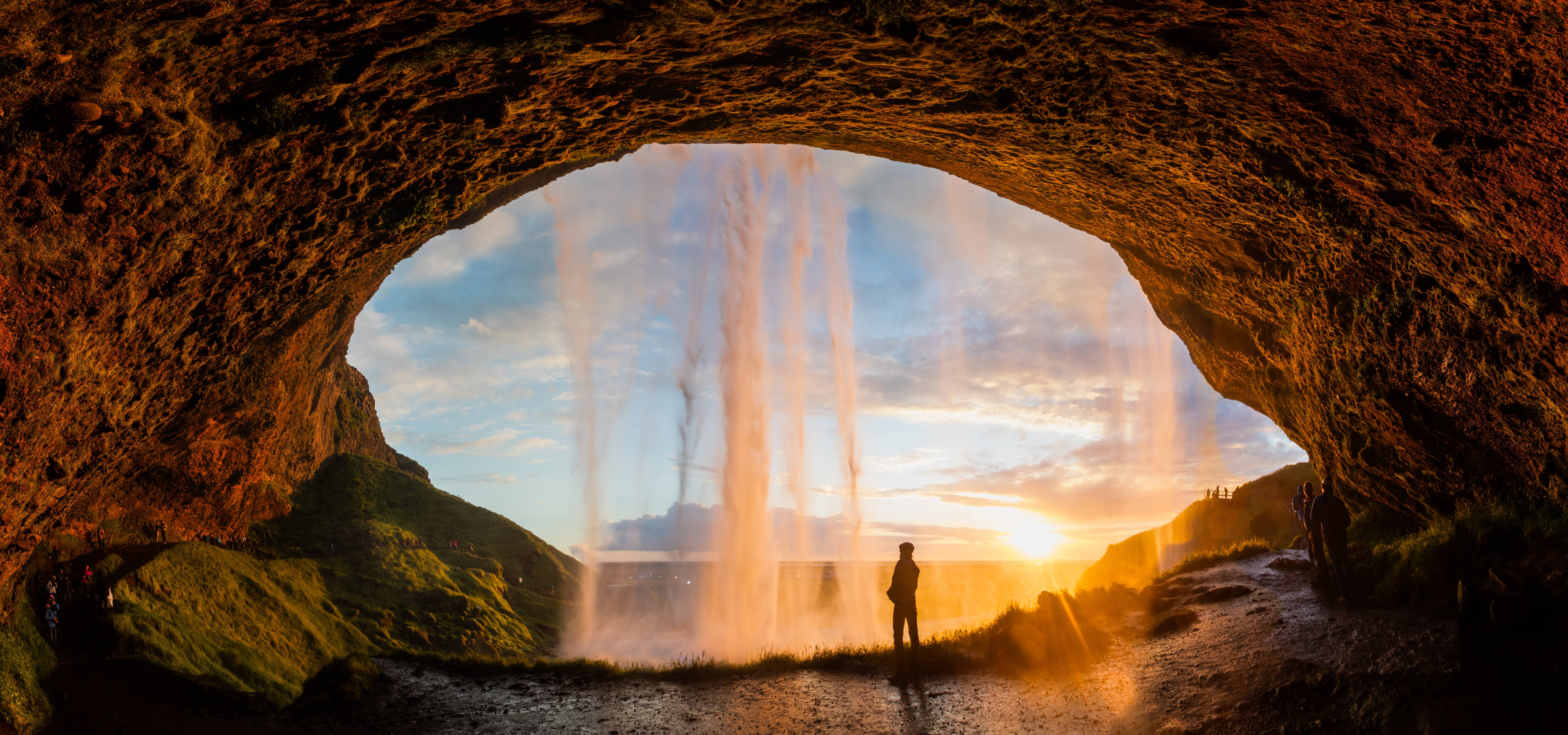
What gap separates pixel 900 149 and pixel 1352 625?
32.4 ft

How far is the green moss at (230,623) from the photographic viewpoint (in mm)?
13766

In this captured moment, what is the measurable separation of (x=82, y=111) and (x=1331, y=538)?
57.4 ft

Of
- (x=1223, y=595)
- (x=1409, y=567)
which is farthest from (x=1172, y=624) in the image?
(x=1409, y=567)

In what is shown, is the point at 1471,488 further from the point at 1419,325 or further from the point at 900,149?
the point at 900,149

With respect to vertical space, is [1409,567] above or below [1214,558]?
above

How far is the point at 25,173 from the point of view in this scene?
6.19 meters

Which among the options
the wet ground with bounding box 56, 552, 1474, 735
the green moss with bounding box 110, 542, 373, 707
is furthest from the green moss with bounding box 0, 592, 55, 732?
the green moss with bounding box 110, 542, 373, 707

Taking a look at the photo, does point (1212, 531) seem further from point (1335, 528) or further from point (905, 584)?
point (905, 584)

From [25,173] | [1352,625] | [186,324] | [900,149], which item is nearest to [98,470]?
[186,324]

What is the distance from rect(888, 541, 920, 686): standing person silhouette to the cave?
22.4ft

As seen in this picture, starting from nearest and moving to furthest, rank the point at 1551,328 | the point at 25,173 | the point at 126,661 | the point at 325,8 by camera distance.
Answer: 1. the point at 325,8
2. the point at 25,173
3. the point at 1551,328
4. the point at 126,661

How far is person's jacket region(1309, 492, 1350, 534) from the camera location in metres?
11.2

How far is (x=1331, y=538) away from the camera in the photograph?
11297 mm

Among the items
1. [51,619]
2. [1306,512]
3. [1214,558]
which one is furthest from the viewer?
[1214,558]
